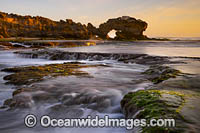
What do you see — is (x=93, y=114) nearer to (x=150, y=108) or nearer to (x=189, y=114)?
(x=150, y=108)

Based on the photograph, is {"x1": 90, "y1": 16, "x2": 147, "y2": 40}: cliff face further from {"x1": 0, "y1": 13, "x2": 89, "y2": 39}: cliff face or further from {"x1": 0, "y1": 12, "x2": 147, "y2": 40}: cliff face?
{"x1": 0, "y1": 13, "x2": 89, "y2": 39}: cliff face

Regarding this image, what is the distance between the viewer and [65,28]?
94625 millimetres

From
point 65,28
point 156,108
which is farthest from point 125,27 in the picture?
point 156,108

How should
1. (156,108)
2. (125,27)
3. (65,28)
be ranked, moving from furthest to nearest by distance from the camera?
(125,27) < (65,28) < (156,108)

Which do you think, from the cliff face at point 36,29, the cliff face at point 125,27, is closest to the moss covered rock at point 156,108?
the cliff face at point 36,29

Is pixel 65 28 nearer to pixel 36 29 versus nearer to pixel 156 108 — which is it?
pixel 36 29

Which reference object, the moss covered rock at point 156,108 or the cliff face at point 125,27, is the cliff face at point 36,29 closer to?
the cliff face at point 125,27

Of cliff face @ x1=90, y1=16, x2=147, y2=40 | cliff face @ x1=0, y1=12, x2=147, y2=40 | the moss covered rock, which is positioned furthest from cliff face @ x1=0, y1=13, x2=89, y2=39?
the moss covered rock

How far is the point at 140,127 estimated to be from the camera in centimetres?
234

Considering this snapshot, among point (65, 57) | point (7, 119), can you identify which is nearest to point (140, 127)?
point (7, 119)

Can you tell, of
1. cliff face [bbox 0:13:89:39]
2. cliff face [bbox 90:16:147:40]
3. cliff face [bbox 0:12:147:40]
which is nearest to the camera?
cliff face [bbox 0:13:89:39]

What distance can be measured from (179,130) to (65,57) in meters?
14.1

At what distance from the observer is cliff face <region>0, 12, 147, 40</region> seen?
8600 centimetres

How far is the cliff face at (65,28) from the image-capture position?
86.0 metres
